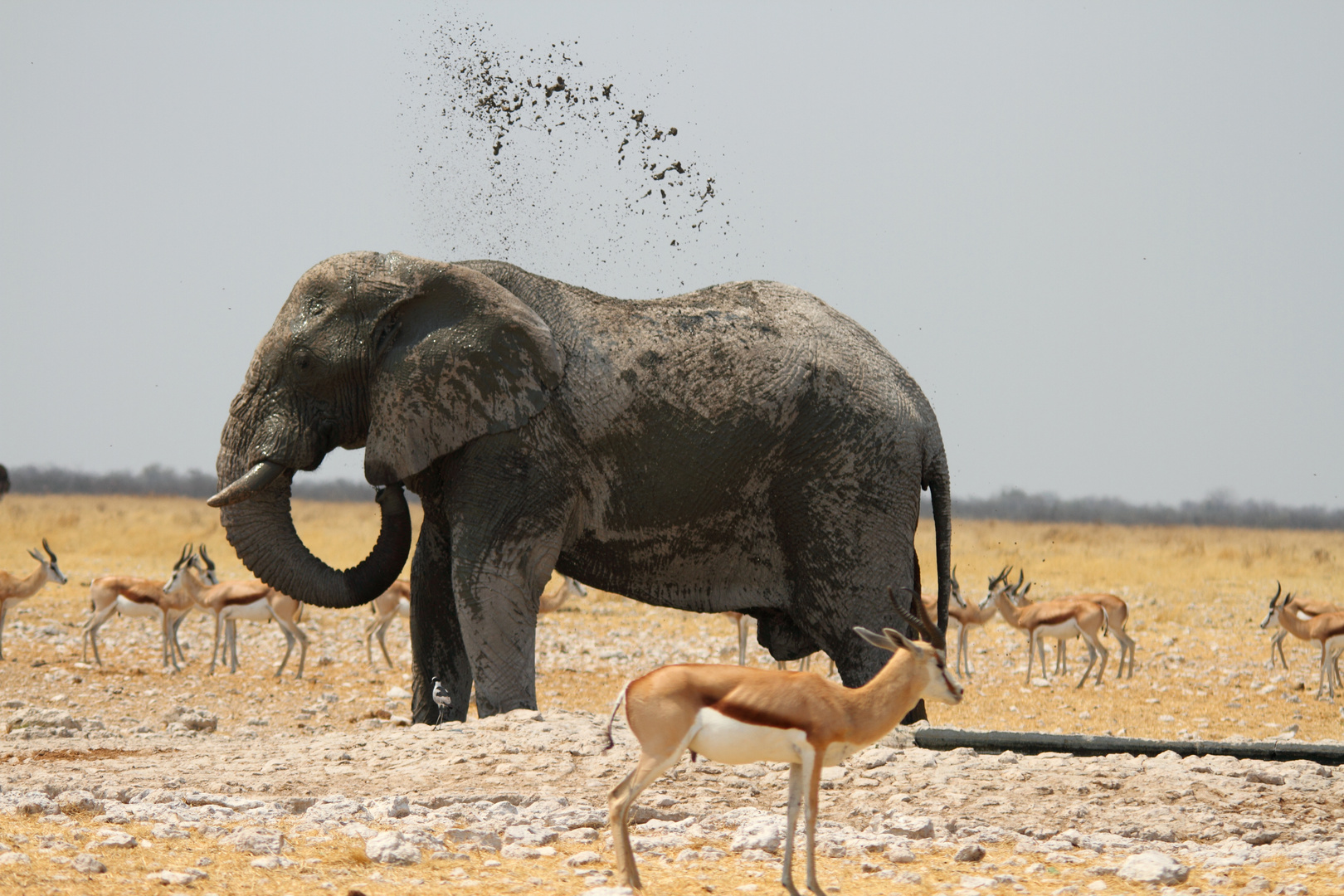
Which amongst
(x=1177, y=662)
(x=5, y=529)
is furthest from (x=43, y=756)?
(x=5, y=529)

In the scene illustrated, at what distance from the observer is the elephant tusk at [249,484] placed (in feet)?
29.6

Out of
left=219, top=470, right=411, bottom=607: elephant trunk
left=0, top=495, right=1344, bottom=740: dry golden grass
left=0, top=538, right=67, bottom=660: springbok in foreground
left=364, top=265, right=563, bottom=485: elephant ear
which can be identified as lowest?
left=0, top=495, right=1344, bottom=740: dry golden grass

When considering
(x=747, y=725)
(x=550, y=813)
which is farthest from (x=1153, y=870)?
(x=550, y=813)

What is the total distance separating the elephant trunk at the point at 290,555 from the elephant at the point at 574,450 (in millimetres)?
13

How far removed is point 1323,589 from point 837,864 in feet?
97.3

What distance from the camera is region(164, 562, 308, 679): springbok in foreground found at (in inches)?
650

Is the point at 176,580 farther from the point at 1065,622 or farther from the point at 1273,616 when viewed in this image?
the point at 1273,616

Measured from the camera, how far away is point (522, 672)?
8.98 metres

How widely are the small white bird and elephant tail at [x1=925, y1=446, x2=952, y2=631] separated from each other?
3380 millimetres

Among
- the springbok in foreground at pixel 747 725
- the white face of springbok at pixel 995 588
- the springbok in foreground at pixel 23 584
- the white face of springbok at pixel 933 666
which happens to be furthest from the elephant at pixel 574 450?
the white face of springbok at pixel 995 588

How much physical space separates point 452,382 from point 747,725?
416 cm

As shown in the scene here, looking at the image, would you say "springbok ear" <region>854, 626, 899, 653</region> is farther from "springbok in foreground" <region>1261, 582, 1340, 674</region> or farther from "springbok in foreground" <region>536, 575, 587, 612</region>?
"springbok in foreground" <region>1261, 582, 1340, 674</region>

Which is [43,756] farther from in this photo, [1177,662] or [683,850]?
[1177,662]

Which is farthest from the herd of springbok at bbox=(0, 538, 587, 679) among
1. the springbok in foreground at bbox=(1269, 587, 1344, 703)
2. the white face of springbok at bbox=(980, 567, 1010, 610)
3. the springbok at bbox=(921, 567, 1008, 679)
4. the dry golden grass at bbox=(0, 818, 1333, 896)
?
the dry golden grass at bbox=(0, 818, 1333, 896)
